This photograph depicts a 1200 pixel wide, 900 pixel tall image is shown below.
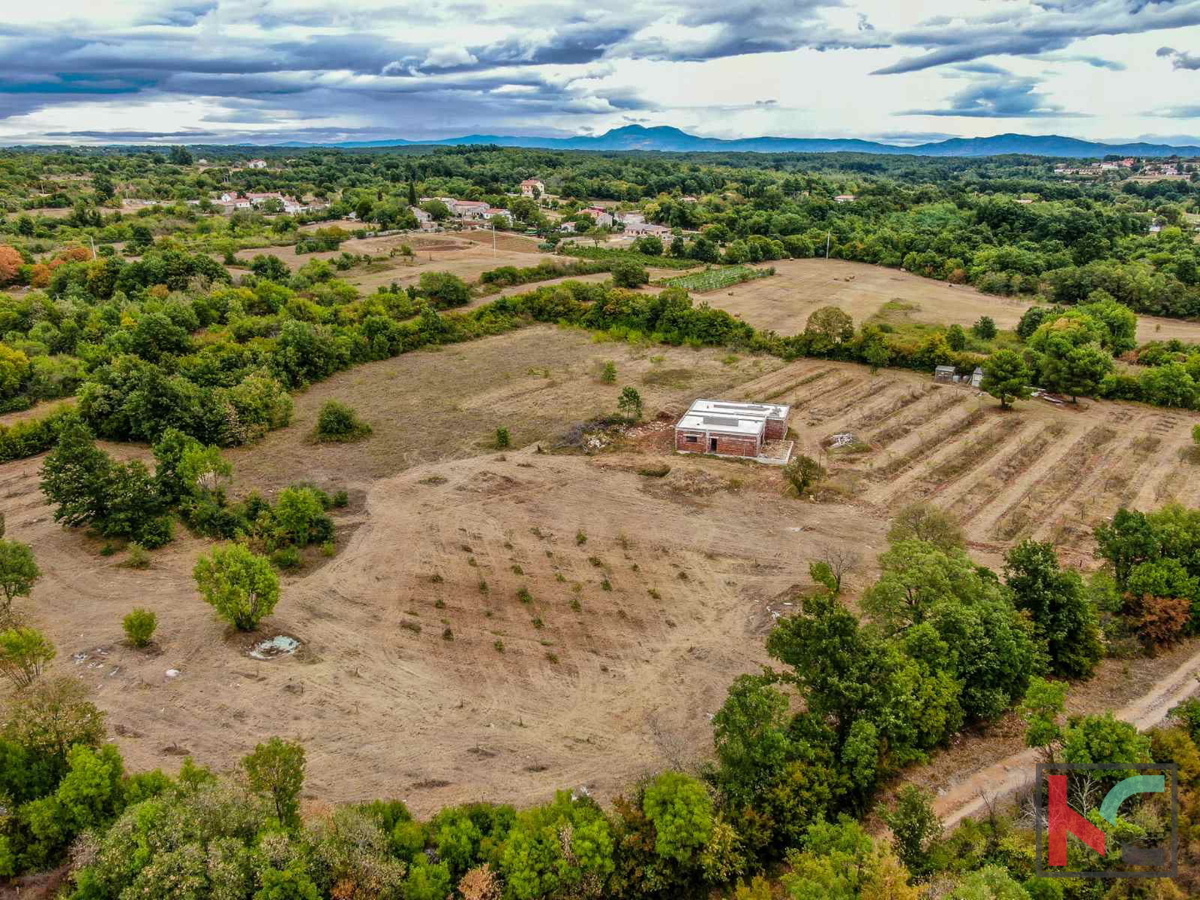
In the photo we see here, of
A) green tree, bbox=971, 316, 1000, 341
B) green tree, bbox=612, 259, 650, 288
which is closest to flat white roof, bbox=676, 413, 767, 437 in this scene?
green tree, bbox=971, 316, 1000, 341

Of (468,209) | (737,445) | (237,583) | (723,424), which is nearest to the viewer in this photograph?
(237,583)

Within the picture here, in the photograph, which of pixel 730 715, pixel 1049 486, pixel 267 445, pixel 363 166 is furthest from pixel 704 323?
pixel 363 166

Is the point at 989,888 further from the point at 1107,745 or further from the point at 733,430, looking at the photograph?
the point at 733,430

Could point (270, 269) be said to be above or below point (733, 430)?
above

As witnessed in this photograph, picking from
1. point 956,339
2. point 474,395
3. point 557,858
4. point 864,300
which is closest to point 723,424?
point 474,395

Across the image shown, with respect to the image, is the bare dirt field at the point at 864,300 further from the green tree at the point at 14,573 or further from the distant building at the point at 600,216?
the green tree at the point at 14,573

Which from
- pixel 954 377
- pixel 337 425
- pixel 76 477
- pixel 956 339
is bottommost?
pixel 337 425
